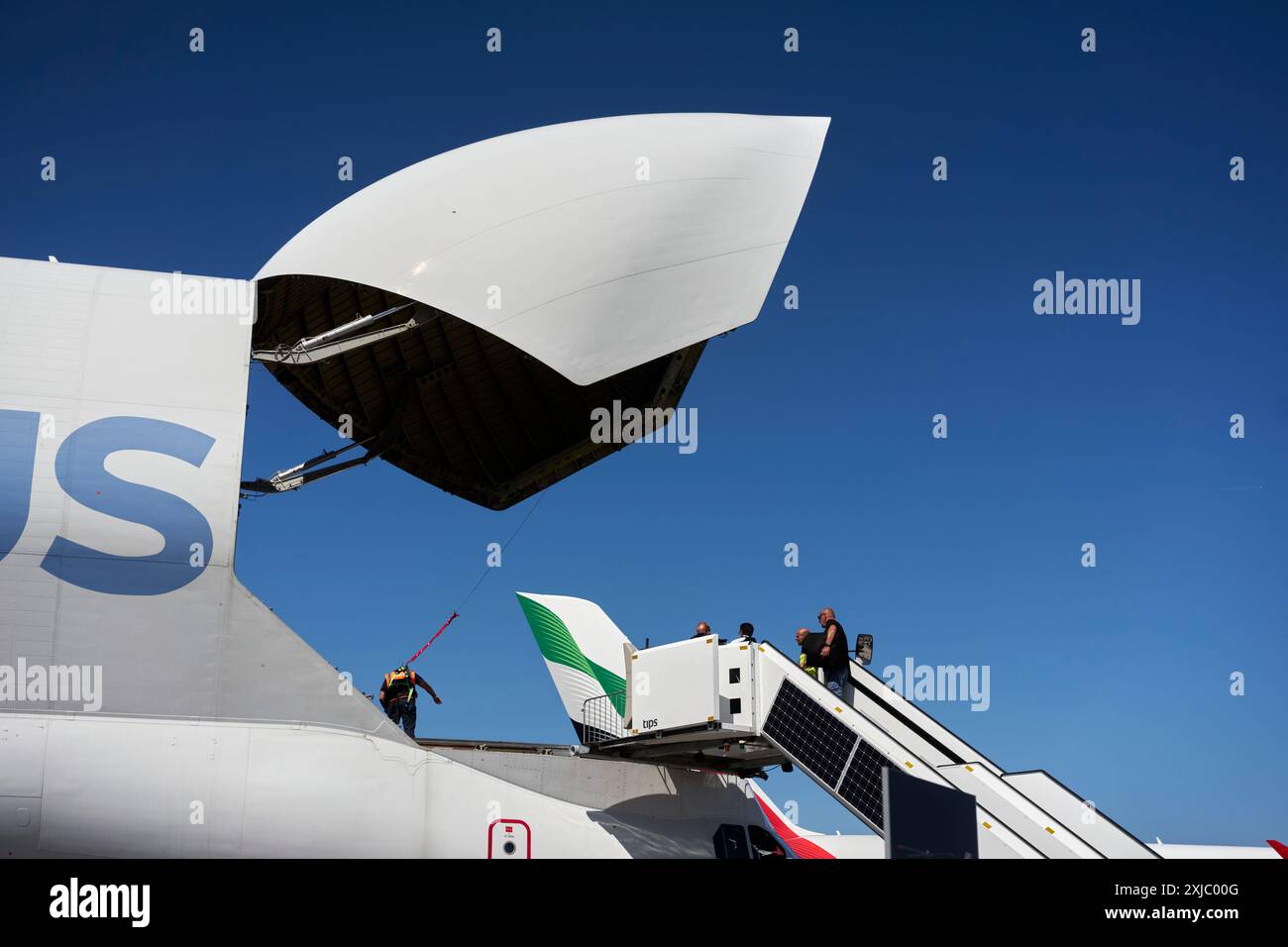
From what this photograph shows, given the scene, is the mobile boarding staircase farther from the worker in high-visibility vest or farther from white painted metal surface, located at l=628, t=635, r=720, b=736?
the worker in high-visibility vest

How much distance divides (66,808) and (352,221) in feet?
30.1

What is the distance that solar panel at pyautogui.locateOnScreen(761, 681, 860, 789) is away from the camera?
1478 centimetres

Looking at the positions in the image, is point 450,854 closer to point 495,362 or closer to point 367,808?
point 367,808

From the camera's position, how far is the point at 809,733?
15.2 metres

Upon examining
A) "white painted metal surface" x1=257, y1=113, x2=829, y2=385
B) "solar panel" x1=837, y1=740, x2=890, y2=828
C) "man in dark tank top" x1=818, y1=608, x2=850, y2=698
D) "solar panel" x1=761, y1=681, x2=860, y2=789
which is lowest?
"solar panel" x1=837, y1=740, x2=890, y2=828

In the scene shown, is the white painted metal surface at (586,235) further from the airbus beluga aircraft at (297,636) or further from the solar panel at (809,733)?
the solar panel at (809,733)

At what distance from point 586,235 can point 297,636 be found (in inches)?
279

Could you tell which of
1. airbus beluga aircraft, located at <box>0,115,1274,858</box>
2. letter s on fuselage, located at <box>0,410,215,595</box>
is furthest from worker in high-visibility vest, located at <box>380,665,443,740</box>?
letter s on fuselage, located at <box>0,410,215,595</box>

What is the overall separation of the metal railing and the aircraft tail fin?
269cm

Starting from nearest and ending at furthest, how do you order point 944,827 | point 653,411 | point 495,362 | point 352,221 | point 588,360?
point 944,827, point 588,360, point 352,221, point 653,411, point 495,362

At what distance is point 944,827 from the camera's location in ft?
26.0

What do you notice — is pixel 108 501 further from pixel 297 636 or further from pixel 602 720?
pixel 602 720
